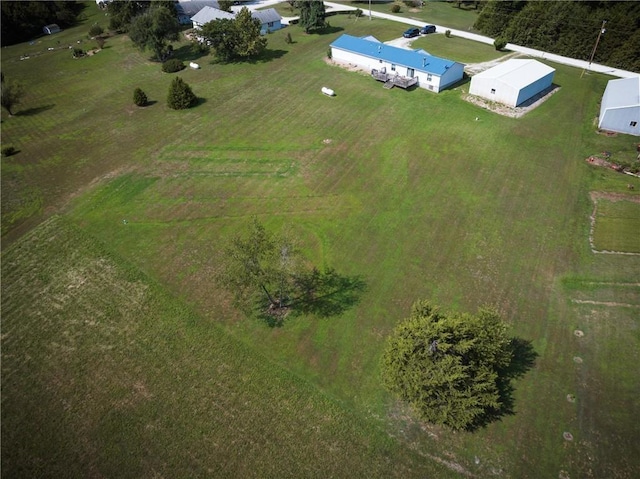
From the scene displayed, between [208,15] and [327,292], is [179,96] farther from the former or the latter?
[327,292]

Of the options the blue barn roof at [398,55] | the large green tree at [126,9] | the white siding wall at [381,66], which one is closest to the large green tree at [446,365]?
the white siding wall at [381,66]

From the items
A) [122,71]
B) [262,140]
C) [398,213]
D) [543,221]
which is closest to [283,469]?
[398,213]

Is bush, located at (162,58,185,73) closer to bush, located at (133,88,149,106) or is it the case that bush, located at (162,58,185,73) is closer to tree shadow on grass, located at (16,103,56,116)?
bush, located at (133,88,149,106)

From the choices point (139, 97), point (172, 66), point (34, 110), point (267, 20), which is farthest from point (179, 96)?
point (267, 20)

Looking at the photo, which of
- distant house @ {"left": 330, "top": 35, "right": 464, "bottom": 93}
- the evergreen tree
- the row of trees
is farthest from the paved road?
the row of trees

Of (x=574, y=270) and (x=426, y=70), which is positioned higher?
(x=426, y=70)

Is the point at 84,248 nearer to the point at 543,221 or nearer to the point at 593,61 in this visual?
the point at 543,221
